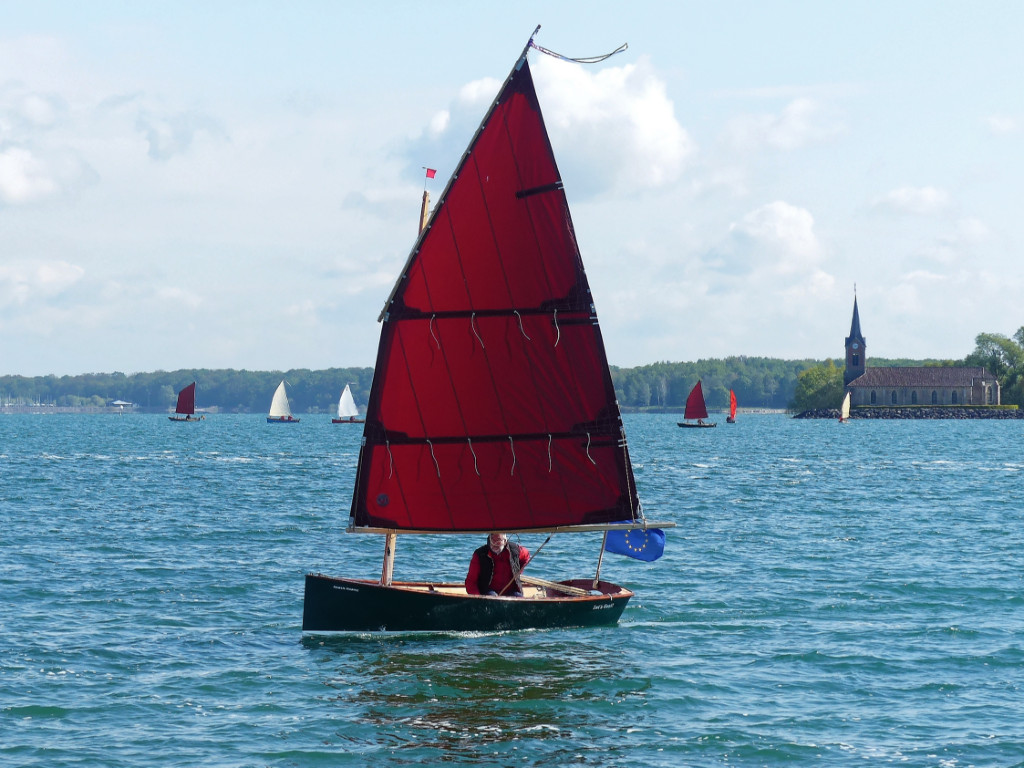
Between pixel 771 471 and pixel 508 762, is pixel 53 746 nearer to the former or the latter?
pixel 508 762

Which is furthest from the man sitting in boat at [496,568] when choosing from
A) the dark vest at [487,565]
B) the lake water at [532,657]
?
the lake water at [532,657]

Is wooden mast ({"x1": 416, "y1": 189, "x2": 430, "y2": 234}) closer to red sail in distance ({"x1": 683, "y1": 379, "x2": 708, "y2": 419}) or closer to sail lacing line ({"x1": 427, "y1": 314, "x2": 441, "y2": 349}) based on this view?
sail lacing line ({"x1": 427, "y1": 314, "x2": 441, "y2": 349})

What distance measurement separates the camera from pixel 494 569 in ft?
71.4

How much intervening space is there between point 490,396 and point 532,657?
15.3 ft

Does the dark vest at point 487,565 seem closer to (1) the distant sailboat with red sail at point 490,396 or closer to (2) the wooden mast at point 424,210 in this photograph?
(1) the distant sailboat with red sail at point 490,396

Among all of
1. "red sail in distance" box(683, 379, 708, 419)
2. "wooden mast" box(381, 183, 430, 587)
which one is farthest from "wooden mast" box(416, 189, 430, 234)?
"red sail in distance" box(683, 379, 708, 419)

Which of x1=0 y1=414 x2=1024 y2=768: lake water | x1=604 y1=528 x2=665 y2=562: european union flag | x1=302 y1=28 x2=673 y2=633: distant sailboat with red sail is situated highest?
x1=302 y1=28 x2=673 y2=633: distant sailboat with red sail

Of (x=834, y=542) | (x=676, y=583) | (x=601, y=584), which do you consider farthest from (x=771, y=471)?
(x=601, y=584)

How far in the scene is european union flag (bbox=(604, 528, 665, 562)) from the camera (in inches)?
896

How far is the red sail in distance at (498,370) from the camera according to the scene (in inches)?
810

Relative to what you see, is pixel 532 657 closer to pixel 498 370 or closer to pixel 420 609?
pixel 420 609

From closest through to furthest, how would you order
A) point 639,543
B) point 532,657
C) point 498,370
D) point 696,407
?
1. point 532,657
2. point 498,370
3. point 639,543
4. point 696,407

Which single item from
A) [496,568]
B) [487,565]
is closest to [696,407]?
[496,568]

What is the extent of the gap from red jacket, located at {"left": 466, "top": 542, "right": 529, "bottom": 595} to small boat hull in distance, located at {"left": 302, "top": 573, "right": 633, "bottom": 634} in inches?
11.8
